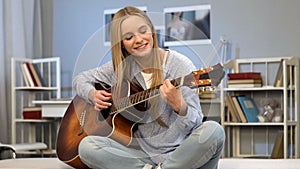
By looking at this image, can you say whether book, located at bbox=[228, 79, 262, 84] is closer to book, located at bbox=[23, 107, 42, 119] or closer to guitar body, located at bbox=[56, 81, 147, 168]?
book, located at bbox=[23, 107, 42, 119]

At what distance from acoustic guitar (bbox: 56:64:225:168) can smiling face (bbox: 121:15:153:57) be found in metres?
0.13

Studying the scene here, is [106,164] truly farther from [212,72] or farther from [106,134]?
[212,72]

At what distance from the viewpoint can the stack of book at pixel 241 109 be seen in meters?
3.66

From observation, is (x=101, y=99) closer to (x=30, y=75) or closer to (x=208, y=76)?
(x=208, y=76)

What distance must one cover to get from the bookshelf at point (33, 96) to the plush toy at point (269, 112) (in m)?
1.42

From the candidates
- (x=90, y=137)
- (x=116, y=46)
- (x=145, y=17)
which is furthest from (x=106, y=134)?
(x=145, y=17)

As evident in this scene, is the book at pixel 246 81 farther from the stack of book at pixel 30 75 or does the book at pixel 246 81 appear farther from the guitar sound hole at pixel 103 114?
the guitar sound hole at pixel 103 114

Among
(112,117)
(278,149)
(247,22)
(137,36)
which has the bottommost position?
(278,149)

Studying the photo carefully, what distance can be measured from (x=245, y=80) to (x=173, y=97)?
204 centimetres

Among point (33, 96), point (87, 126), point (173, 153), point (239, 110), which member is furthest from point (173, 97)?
point (33, 96)

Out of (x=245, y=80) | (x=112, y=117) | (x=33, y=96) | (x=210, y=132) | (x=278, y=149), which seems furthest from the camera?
(x=33, y=96)

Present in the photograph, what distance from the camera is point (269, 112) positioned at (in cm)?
362

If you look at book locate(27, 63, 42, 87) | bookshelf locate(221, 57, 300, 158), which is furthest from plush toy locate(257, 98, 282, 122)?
book locate(27, 63, 42, 87)

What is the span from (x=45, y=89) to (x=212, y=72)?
256 centimetres
